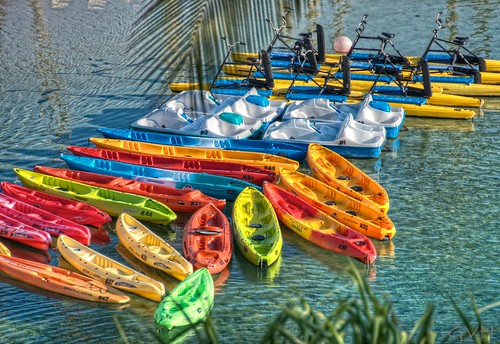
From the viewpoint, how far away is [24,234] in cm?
1473

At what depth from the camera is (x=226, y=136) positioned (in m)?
19.1

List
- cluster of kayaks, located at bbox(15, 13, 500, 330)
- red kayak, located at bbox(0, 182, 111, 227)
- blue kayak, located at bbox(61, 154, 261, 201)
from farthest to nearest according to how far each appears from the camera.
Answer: blue kayak, located at bbox(61, 154, 261, 201), red kayak, located at bbox(0, 182, 111, 227), cluster of kayaks, located at bbox(15, 13, 500, 330)

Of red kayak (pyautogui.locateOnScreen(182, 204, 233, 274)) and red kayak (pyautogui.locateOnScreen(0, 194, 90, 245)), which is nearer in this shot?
red kayak (pyautogui.locateOnScreen(182, 204, 233, 274))

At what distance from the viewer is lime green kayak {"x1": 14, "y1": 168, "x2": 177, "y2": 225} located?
611 inches

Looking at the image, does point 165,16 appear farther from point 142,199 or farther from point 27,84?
point 27,84

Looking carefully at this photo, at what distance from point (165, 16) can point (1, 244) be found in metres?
11.3

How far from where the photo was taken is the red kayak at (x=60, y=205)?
15445 mm

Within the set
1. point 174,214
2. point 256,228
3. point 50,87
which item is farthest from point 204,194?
point 50,87

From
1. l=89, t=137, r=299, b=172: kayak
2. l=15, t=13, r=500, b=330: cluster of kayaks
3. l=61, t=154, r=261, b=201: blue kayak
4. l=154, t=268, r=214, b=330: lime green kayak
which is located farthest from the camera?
l=89, t=137, r=299, b=172: kayak

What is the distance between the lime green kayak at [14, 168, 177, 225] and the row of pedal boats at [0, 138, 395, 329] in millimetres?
20

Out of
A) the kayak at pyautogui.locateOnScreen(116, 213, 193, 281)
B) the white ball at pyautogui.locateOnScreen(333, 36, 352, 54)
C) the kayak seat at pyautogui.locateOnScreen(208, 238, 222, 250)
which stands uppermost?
the white ball at pyautogui.locateOnScreen(333, 36, 352, 54)

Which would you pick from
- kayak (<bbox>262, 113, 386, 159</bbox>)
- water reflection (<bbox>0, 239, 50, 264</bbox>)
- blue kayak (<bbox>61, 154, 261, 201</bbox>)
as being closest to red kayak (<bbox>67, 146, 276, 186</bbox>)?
blue kayak (<bbox>61, 154, 261, 201</bbox>)

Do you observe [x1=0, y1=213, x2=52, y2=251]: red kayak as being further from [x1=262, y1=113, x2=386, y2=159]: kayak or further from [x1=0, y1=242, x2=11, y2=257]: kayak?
[x1=262, y1=113, x2=386, y2=159]: kayak

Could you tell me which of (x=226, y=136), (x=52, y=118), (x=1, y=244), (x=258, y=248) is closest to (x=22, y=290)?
(x=1, y=244)
